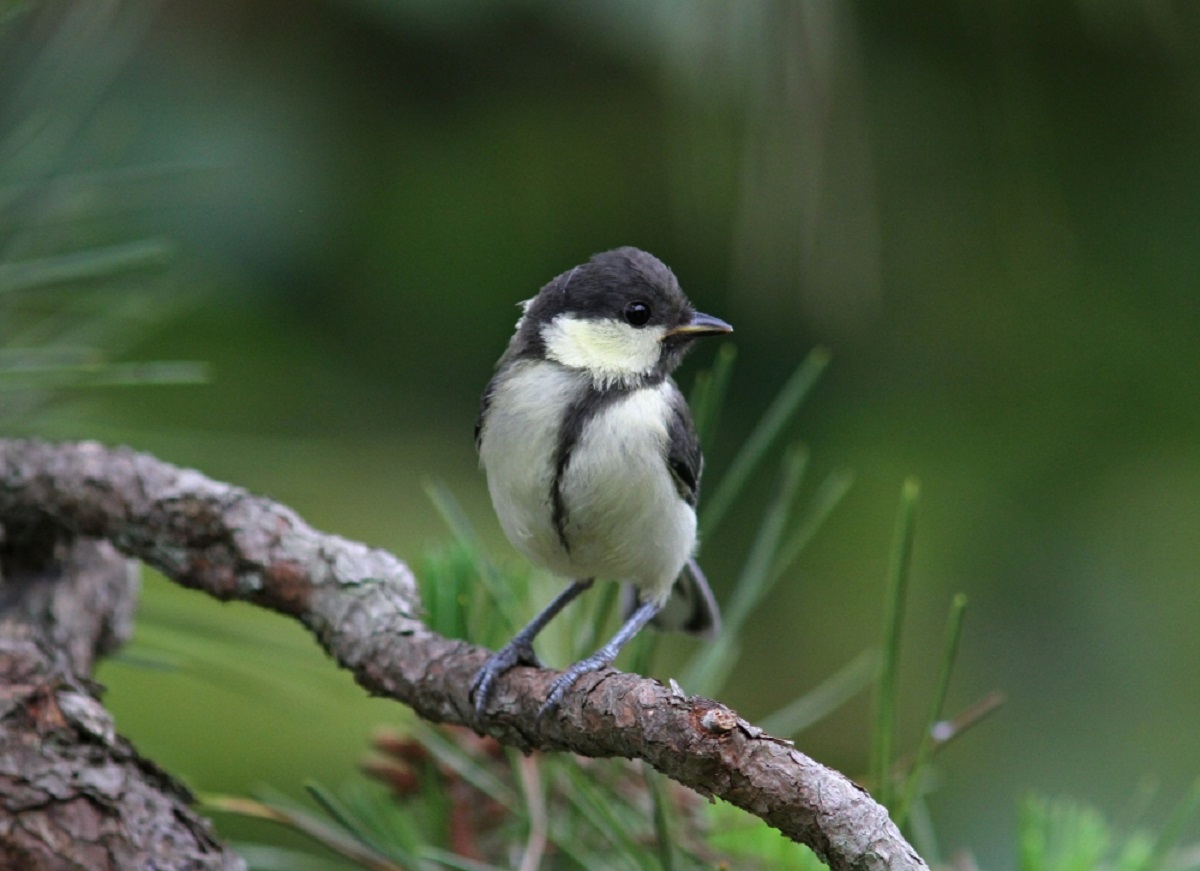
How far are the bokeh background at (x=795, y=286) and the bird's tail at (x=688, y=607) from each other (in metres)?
0.53

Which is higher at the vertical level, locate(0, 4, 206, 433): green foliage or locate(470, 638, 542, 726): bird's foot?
locate(0, 4, 206, 433): green foliage

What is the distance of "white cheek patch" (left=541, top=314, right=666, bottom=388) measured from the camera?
2262 millimetres

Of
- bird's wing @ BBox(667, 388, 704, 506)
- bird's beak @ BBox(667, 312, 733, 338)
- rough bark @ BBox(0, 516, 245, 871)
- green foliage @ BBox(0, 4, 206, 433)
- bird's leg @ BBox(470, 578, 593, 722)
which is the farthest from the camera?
bird's beak @ BBox(667, 312, 733, 338)

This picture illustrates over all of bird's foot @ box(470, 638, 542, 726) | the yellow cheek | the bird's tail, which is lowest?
the bird's tail

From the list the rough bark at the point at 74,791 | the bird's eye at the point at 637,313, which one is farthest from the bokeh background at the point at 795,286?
the rough bark at the point at 74,791

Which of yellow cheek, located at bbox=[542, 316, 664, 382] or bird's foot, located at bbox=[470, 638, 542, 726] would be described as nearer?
bird's foot, located at bbox=[470, 638, 542, 726]

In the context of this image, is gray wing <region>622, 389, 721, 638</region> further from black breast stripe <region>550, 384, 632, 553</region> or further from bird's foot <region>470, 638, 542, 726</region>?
bird's foot <region>470, 638, 542, 726</region>

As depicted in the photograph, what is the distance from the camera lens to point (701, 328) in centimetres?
231

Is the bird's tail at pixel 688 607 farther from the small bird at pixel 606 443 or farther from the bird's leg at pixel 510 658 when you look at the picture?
the bird's leg at pixel 510 658

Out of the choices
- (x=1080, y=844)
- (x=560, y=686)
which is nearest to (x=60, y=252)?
(x=560, y=686)

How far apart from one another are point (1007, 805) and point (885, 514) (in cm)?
68

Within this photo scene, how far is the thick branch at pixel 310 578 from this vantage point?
4.65 ft

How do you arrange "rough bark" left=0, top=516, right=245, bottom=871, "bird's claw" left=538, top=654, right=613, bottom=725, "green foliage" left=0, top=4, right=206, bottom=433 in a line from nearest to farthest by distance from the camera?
"rough bark" left=0, top=516, right=245, bottom=871, "bird's claw" left=538, top=654, right=613, bottom=725, "green foliage" left=0, top=4, right=206, bottom=433

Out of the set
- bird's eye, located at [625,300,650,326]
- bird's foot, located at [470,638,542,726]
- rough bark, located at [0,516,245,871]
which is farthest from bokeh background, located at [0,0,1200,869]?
rough bark, located at [0,516,245,871]
